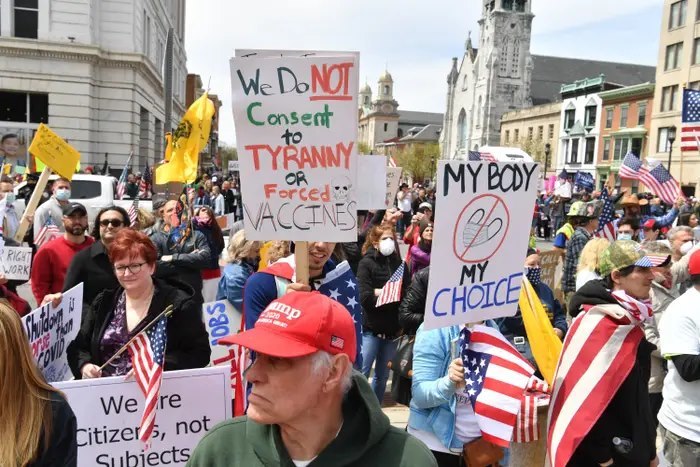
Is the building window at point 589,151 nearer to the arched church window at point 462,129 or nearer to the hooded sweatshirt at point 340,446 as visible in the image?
the arched church window at point 462,129

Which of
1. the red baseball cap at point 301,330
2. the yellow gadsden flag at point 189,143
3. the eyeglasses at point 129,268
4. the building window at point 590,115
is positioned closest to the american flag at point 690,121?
the yellow gadsden flag at point 189,143

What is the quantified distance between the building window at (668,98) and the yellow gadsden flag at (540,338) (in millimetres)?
50058

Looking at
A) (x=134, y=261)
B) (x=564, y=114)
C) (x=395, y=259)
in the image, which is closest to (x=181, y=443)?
(x=134, y=261)

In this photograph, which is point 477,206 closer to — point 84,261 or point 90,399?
point 90,399

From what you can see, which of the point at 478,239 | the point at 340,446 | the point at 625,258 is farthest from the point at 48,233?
the point at 340,446

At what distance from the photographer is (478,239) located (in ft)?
9.95

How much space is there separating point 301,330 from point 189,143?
4.38 m

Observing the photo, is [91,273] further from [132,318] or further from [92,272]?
[132,318]

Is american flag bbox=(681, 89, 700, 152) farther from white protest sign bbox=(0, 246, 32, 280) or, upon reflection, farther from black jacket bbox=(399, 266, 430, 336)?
white protest sign bbox=(0, 246, 32, 280)

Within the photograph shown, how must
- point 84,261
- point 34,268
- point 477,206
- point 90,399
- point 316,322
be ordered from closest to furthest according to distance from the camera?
point 316,322 < point 477,206 < point 90,399 < point 84,261 < point 34,268

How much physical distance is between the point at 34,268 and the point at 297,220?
2.94 meters

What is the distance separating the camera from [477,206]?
3035 mm

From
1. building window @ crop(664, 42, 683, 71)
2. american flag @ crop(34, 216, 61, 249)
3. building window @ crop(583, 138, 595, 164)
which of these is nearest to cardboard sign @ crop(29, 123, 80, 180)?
american flag @ crop(34, 216, 61, 249)


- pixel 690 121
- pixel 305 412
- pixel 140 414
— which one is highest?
pixel 690 121
